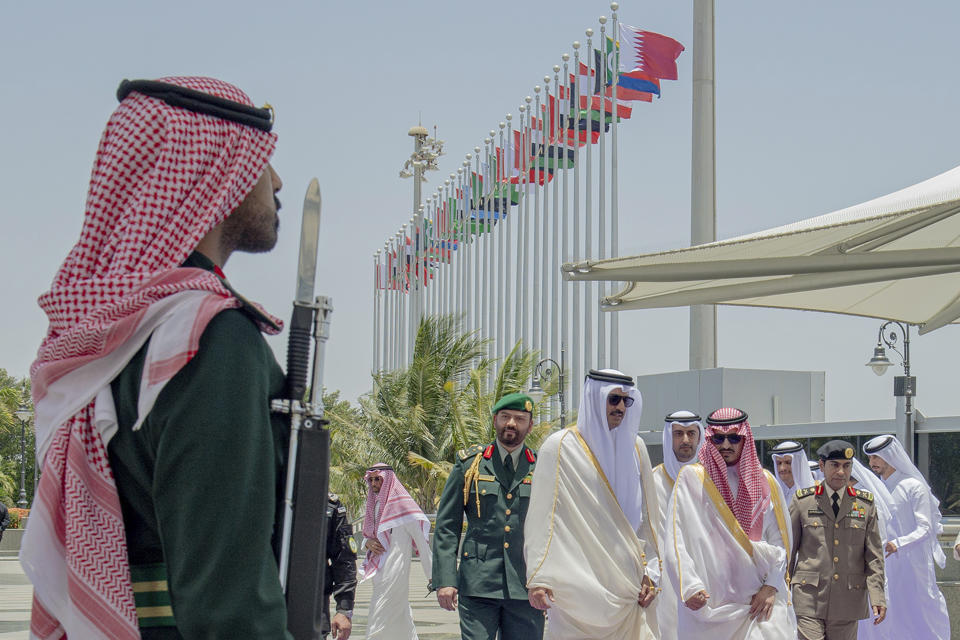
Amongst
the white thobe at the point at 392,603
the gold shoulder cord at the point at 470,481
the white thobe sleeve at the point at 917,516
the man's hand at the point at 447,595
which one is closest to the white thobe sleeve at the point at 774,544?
the gold shoulder cord at the point at 470,481

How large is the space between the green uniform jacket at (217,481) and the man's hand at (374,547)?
1101cm

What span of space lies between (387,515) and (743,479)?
5375mm

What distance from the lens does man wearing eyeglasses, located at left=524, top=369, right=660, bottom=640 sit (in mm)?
7938

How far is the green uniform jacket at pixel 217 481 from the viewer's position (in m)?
2.06

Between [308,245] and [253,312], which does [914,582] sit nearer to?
[308,245]

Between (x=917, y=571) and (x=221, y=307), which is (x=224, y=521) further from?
(x=917, y=571)

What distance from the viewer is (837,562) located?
9.74 metres

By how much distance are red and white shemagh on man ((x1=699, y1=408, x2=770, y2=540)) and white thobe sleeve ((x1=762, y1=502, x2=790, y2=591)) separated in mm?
61

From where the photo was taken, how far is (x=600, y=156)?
124ft

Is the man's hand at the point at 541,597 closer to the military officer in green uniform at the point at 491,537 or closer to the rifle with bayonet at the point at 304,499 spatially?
the military officer in green uniform at the point at 491,537

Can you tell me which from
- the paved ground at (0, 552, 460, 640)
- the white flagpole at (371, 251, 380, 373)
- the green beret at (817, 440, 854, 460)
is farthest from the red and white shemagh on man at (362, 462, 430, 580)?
the white flagpole at (371, 251, 380, 373)

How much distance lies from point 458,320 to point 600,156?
6.82 meters

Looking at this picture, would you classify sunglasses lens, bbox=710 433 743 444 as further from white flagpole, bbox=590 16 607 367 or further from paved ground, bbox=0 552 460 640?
white flagpole, bbox=590 16 607 367

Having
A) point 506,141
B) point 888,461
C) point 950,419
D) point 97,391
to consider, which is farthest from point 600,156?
point 97,391
